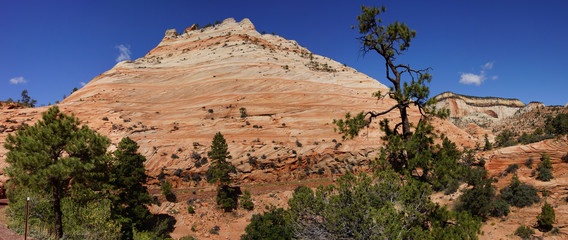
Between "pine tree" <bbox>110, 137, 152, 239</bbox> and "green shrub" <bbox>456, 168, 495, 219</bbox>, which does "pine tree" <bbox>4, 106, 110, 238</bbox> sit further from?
"green shrub" <bbox>456, 168, 495, 219</bbox>

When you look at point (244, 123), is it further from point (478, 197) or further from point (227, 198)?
point (478, 197)

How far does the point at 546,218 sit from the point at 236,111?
117 ft

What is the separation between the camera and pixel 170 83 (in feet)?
156

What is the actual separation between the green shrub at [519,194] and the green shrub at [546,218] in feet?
7.51

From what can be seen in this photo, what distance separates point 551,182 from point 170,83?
52057 mm

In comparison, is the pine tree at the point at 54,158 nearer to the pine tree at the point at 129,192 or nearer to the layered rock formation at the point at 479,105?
the pine tree at the point at 129,192

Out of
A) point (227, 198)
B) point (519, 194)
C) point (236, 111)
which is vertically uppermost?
point (236, 111)

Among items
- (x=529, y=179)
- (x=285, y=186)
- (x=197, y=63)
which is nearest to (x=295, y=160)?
(x=285, y=186)

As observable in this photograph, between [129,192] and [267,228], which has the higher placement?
[129,192]

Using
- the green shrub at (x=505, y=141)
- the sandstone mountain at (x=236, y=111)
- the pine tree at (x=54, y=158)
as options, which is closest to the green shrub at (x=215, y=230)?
the sandstone mountain at (x=236, y=111)

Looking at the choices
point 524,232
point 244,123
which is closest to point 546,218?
point 524,232

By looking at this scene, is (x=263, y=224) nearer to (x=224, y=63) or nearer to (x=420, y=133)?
(x=420, y=133)

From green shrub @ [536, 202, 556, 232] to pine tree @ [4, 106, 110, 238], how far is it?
2682cm

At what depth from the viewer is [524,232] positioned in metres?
16.2
